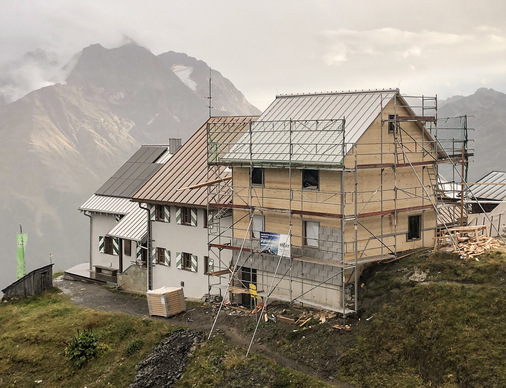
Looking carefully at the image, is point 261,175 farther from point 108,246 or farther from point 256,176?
point 108,246

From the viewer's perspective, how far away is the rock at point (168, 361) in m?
28.6

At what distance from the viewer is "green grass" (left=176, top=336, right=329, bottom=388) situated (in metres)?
26.0

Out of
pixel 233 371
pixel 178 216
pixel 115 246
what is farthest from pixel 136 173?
pixel 233 371

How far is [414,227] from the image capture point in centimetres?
3453

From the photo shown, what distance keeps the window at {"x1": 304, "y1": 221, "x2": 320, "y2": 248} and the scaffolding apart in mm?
50

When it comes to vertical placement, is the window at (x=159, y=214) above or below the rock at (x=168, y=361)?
above

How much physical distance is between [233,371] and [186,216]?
1410 centimetres

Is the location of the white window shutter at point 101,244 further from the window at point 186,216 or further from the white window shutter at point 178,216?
the window at point 186,216

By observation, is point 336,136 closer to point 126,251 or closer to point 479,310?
point 479,310

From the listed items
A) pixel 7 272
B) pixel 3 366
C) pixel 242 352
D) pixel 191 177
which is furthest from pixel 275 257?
pixel 7 272

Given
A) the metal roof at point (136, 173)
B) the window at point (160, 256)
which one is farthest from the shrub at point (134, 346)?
the metal roof at point (136, 173)

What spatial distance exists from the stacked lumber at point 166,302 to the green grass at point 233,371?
212 inches

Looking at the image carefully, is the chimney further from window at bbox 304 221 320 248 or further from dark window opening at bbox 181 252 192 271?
window at bbox 304 221 320 248

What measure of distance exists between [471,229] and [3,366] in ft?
79.8
